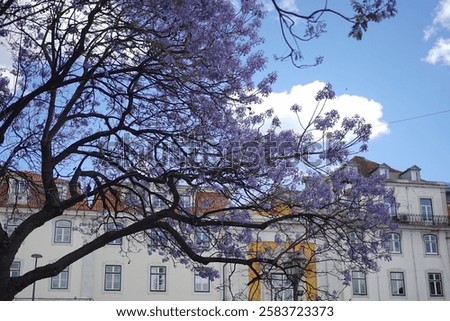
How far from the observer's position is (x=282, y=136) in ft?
18.8

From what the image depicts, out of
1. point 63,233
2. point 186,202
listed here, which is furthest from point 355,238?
point 63,233

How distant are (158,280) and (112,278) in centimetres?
132

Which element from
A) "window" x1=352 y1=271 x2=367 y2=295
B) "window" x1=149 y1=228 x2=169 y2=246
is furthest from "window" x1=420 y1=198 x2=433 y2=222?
"window" x1=149 y1=228 x2=169 y2=246

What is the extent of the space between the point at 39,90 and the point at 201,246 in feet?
8.26

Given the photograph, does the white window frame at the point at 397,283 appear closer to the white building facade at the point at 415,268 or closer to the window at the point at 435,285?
the white building facade at the point at 415,268

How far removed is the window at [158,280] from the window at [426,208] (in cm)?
732

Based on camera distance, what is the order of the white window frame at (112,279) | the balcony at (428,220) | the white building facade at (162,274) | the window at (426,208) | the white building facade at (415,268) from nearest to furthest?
the window at (426,208), the balcony at (428,220), the white building facade at (415,268), the white building facade at (162,274), the white window frame at (112,279)

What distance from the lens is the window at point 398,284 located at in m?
17.0

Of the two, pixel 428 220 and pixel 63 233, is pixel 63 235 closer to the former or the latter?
pixel 63 233

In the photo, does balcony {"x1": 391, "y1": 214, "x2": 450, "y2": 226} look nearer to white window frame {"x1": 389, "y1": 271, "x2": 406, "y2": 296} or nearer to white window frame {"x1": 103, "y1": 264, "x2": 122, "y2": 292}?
white window frame {"x1": 389, "y1": 271, "x2": 406, "y2": 296}

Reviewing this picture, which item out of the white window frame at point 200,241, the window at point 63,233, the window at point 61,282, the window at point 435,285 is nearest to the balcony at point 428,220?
the window at point 435,285

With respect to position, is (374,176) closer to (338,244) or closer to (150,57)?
(338,244)

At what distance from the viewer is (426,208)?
13133 mm

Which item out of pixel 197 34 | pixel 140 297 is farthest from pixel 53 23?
pixel 140 297
